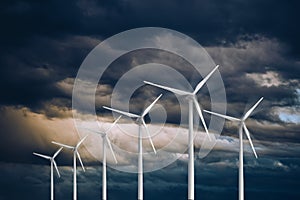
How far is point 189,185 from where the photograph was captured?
332 ft

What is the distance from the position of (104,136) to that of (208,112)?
39282 millimetres

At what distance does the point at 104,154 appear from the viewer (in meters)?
144

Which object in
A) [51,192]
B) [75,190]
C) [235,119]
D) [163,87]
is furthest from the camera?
[51,192]

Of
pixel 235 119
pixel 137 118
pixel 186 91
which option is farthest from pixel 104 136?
pixel 186 91

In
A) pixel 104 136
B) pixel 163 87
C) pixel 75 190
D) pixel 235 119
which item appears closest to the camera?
pixel 163 87

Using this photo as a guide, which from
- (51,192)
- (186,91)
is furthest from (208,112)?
(51,192)

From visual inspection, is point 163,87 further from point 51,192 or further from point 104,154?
point 51,192

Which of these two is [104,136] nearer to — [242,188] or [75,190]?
[75,190]

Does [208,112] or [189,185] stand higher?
[208,112]

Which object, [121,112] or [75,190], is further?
[75,190]

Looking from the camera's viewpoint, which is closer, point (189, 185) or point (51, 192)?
point (189, 185)

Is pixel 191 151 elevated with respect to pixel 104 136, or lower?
lower

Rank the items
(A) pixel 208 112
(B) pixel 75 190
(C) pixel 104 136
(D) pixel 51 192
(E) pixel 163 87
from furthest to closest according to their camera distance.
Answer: (D) pixel 51 192
(B) pixel 75 190
(C) pixel 104 136
(A) pixel 208 112
(E) pixel 163 87

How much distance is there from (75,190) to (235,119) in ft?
171
